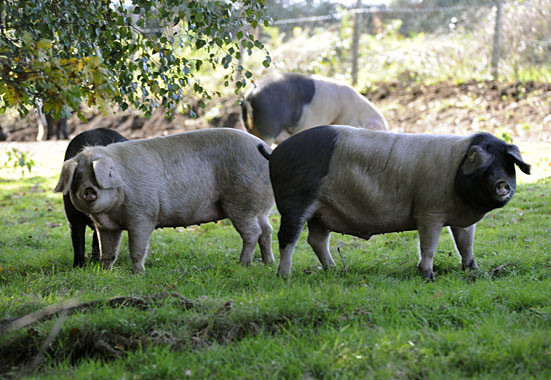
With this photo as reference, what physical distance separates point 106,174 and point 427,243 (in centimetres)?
268

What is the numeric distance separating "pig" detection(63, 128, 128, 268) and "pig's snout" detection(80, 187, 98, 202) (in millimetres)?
671

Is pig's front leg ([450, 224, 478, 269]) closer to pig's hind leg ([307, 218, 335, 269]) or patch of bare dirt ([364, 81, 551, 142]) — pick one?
pig's hind leg ([307, 218, 335, 269])

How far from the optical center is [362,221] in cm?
555

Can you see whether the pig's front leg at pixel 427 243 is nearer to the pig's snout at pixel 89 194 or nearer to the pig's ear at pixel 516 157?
the pig's ear at pixel 516 157

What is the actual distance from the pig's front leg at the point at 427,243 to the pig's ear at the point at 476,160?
0.49 m

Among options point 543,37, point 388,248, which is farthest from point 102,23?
point 543,37

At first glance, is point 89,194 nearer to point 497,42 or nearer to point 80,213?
point 80,213

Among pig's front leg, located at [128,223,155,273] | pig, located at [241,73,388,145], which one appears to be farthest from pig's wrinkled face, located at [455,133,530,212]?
pig, located at [241,73,388,145]

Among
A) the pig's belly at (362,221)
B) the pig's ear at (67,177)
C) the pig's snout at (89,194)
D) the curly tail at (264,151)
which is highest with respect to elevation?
the curly tail at (264,151)

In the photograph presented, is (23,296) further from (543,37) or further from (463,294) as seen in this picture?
(543,37)

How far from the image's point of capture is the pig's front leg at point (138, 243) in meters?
5.94

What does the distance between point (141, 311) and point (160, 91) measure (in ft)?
7.46

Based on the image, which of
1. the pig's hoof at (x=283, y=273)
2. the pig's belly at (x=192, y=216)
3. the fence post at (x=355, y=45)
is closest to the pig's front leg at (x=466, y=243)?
the pig's hoof at (x=283, y=273)

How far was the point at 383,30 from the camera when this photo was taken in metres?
19.0
